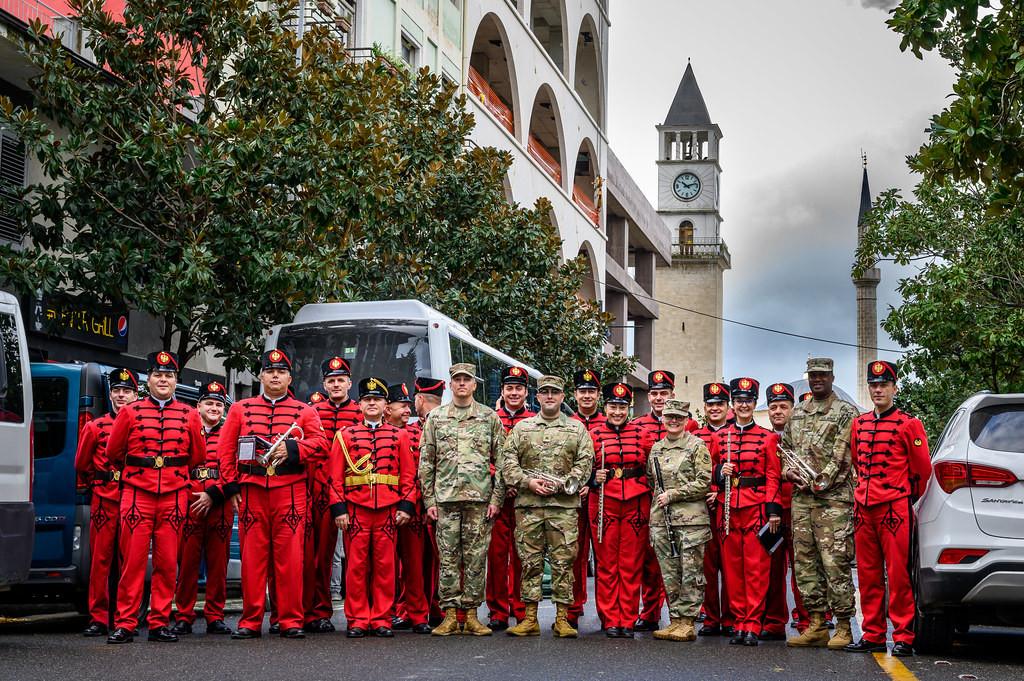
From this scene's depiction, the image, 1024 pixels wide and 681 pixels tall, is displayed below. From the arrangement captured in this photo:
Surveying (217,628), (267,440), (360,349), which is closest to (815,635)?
(267,440)

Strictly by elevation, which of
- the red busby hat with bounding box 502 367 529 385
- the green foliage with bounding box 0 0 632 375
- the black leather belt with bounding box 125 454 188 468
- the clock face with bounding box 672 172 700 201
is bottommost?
the black leather belt with bounding box 125 454 188 468

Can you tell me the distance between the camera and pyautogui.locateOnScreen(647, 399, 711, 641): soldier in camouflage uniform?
35.8 feet

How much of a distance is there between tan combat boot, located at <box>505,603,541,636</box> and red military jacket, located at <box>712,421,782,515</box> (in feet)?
5.64

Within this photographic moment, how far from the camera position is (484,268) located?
2691 cm

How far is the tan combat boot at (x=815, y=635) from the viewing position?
10.6 metres

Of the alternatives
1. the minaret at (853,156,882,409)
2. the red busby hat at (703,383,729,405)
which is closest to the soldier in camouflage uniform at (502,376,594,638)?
the red busby hat at (703,383,729,405)

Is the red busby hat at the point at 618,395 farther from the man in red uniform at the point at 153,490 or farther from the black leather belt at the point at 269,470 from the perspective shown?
the man in red uniform at the point at 153,490

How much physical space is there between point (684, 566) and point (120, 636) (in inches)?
161

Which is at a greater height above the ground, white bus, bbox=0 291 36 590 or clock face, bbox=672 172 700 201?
clock face, bbox=672 172 700 201

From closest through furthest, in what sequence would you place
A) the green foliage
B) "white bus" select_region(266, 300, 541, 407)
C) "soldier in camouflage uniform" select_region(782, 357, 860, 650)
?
1. "soldier in camouflage uniform" select_region(782, 357, 860, 650)
2. the green foliage
3. "white bus" select_region(266, 300, 541, 407)

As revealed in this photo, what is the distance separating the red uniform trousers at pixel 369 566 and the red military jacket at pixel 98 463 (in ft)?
5.78

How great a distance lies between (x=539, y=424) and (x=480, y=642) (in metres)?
1.80

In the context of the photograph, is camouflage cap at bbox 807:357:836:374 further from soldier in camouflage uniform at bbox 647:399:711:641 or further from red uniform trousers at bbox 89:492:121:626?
red uniform trousers at bbox 89:492:121:626

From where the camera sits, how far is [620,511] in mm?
11445
